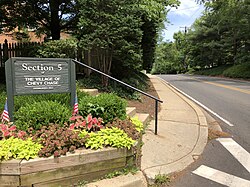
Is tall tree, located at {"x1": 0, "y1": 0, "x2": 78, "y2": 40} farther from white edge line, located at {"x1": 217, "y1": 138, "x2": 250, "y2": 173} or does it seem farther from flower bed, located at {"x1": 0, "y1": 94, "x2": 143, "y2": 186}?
white edge line, located at {"x1": 217, "y1": 138, "x2": 250, "y2": 173}

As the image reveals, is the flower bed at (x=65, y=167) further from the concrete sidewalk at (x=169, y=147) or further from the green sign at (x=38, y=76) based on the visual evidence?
the green sign at (x=38, y=76)

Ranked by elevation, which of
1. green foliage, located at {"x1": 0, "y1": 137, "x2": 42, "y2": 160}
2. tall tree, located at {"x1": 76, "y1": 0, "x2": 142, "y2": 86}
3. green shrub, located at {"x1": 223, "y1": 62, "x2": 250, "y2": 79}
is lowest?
green foliage, located at {"x1": 0, "y1": 137, "x2": 42, "y2": 160}

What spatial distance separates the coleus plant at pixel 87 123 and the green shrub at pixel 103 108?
21 centimetres

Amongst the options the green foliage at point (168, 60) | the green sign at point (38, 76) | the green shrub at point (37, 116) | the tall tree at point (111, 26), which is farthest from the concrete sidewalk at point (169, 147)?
the green foliage at point (168, 60)

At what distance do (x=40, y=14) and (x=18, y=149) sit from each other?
926 cm

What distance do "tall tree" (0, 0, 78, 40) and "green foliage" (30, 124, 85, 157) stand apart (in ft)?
25.2

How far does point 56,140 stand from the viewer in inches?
124

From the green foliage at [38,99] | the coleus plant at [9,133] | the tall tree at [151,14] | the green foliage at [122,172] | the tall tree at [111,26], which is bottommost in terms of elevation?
the green foliage at [122,172]

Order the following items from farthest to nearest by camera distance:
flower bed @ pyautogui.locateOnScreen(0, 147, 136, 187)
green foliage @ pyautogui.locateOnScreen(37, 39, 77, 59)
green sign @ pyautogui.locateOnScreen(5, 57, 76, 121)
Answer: green foliage @ pyautogui.locateOnScreen(37, 39, 77, 59), green sign @ pyautogui.locateOnScreen(5, 57, 76, 121), flower bed @ pyautogui.locateOnScreen(0, 147, 136, 187)

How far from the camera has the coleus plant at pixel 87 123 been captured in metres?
3.65

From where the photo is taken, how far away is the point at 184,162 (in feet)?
12.7

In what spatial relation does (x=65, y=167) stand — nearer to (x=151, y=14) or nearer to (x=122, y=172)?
(x=122, y=172)

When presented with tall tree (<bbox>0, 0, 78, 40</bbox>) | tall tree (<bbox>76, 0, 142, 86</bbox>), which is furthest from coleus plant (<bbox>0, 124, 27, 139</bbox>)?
tall tree (<bbox>0, 0, 78, 40</bbox>)

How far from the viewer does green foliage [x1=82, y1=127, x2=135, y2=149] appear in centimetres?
323
